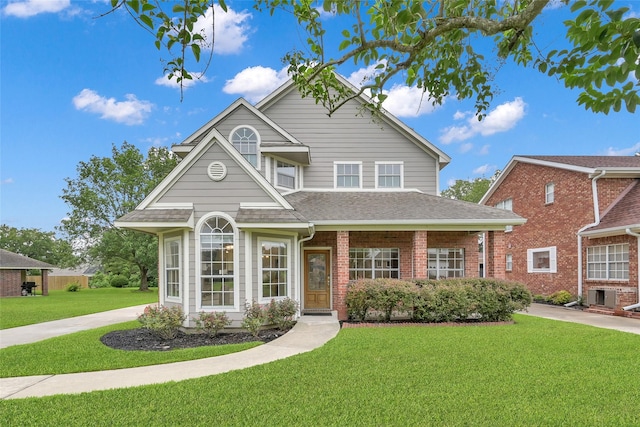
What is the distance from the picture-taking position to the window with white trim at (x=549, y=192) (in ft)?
58.4

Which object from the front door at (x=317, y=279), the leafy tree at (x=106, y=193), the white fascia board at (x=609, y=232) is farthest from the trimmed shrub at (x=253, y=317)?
the leafy tree at (x=106, y=193)

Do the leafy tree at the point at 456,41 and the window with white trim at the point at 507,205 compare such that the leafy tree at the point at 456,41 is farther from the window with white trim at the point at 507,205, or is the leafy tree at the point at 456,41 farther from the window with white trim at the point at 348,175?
the window with white trim at the point at 507,205

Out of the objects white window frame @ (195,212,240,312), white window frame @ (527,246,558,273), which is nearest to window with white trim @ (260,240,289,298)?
white window frame @ (195,212,240,312)

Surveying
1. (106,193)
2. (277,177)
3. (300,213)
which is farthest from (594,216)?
(106,193)

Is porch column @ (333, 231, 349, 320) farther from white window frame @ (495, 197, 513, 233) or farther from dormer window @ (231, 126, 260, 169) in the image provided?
white window frame @ (495, 197, 513, 233)

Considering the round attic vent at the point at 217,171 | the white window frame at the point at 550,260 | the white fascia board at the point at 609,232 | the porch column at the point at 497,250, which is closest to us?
the round attic vent at the point at 217,171

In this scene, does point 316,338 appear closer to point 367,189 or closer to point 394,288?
point 394,288

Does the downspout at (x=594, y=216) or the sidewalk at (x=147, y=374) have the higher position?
the downspout at (x=594, y=216)

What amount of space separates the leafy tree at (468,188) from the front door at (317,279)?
3333 cm

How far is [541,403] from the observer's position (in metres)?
4.87

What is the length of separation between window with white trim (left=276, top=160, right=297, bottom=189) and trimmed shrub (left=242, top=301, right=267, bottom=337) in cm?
534

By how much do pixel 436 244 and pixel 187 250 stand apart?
8.86 m

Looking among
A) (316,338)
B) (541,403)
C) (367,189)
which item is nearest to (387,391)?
(541,403)

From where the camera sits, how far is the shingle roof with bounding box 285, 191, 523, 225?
39.4 feet
